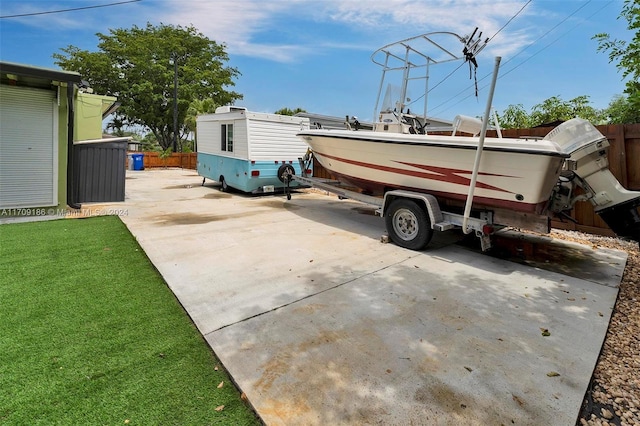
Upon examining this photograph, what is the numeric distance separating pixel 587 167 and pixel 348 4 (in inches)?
252

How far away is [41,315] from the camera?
101 inches

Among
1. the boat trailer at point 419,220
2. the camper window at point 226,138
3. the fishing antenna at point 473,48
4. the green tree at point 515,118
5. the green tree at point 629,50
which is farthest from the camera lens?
the green tree at point 515,118

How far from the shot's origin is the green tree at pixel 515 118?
16.0 metres

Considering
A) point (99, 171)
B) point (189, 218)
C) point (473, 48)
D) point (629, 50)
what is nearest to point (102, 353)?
point (189, 218)

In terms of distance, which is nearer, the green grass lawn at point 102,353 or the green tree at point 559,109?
→ the green grass lawn at point 102,353

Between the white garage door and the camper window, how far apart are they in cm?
387

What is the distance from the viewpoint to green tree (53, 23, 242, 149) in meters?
23.1

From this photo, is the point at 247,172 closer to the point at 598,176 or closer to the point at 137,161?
the point at 598,176

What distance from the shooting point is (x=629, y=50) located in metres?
3.41

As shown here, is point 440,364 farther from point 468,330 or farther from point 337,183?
point 337,183

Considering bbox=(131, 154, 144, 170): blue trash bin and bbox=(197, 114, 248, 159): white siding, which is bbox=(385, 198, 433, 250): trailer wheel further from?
bbox=(131, 154, 144, 170): blue trash bin

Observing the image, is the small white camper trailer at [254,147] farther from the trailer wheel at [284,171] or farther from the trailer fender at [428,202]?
the trailer fender at [428,202]

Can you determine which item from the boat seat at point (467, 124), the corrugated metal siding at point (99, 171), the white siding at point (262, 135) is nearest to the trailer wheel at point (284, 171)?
the white siding at point (262, 135)

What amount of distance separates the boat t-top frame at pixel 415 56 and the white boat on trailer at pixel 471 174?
0.02 metres
